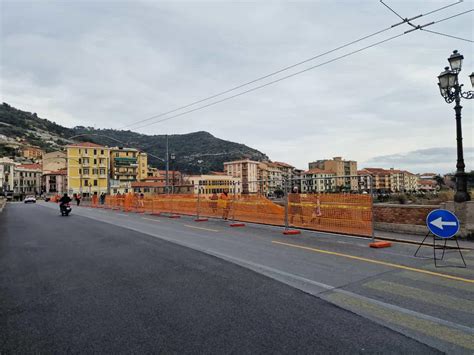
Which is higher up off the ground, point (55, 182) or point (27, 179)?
point (27, 179)

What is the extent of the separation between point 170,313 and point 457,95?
11404mm

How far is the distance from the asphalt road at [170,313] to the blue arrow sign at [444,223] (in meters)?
4.39

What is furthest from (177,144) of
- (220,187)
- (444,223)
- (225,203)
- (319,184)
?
(444,223)

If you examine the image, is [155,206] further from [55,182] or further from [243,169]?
[55,182]

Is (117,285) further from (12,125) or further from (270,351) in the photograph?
(12,125)

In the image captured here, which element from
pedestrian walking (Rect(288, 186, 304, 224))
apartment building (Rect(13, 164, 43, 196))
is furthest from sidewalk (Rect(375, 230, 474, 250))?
apartment building (Rect(13, 164, 43, 196))

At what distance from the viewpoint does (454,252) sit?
8477 millimetres

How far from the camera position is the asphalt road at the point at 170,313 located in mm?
3396

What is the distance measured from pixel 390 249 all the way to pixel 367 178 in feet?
7.69

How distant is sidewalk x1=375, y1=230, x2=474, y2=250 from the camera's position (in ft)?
31.1

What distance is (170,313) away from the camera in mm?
4262

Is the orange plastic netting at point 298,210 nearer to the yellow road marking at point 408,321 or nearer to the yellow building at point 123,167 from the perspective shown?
the yellow road marking at point 408,321

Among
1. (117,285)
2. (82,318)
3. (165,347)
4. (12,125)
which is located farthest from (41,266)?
(12,125)

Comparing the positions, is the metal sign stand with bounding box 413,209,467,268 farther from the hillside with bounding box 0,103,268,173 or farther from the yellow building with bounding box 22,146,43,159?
the yellow building with bounding box 22,146,43,159
